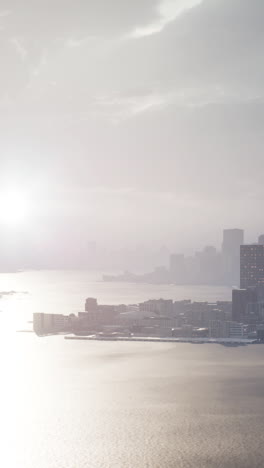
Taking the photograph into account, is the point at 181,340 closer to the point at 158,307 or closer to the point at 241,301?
the point at 158,307

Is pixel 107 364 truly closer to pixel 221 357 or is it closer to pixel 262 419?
pixel 221 357

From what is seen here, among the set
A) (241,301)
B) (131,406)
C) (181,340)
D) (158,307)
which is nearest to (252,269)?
(241,301)

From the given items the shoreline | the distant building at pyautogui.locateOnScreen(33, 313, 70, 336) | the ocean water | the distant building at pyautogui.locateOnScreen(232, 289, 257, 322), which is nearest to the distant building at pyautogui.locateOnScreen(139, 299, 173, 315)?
the distant building at pyautogui.locateOnScreen(232, 289, 257, 322)

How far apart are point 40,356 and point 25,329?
2271 centimetres

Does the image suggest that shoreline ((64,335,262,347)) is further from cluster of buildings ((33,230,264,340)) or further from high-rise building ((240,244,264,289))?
high-rise building ((240,244,264,289))

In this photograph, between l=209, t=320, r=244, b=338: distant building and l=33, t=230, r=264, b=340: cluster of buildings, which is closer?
l=209, t=320, r=244, b=338: distant building

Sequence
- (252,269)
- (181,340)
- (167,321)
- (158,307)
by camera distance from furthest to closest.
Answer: (252,269) < (158,307) < (167,321) < (181,340)

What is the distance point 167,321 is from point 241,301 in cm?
1576

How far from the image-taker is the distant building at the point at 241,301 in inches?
3927

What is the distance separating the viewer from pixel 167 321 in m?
92.6

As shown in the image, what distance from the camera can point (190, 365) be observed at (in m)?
62.7

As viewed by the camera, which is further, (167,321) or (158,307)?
(158,307)

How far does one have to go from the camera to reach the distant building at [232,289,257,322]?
99.8 m

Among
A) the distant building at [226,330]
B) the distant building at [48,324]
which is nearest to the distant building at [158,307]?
the distant building at [48,324]
